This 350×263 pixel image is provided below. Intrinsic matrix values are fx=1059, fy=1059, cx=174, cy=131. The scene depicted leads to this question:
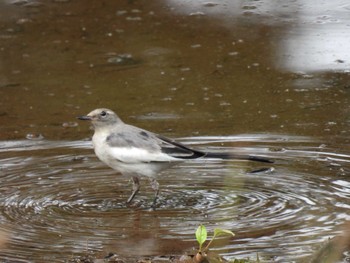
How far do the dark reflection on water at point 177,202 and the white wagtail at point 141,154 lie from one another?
229mm

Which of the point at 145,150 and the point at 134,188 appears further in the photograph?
the point at 134,188

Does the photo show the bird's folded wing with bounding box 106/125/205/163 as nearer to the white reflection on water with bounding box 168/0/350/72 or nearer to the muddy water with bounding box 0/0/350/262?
the muddy water with bounding box 0/0/350/262

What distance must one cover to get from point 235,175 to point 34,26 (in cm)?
454

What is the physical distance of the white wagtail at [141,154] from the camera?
23.7 feet

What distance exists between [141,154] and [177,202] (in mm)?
416

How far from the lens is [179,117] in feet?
30.8

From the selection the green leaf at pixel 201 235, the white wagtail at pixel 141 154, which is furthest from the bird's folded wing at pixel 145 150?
the green leaf at pixel 201 235

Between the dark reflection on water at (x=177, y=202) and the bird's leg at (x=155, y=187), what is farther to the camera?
the bird's leg at (x=155, y=187)

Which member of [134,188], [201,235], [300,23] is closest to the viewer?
[201,235]

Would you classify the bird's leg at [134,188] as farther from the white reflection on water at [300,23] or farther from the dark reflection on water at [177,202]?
the white reflection on water at [300,23]

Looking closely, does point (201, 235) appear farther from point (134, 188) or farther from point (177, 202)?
point (134, 188)

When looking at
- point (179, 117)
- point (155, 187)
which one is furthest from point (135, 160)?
point (179, 117)

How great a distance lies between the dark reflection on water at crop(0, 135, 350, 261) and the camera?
20.9ft

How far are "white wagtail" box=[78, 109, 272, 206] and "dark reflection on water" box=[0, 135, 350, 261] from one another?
0.23 m
